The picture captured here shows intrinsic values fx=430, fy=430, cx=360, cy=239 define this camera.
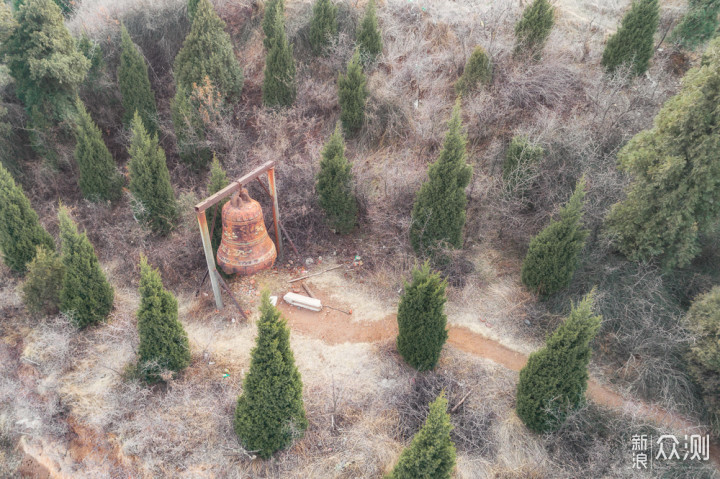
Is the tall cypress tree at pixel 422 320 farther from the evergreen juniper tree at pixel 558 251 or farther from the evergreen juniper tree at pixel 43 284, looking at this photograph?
the evergreen juniper tree at pixel 43 284

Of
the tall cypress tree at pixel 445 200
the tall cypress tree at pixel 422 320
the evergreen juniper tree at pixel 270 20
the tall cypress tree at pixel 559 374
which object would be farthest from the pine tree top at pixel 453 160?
the evergreen juniper tree at pixel 270 20

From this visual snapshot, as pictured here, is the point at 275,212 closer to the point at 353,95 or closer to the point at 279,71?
the point at 353,95

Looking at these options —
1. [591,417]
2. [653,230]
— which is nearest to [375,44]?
[653,230]

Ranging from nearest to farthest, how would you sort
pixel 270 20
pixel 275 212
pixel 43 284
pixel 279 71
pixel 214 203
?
pixel 214 203
pixel 43 284
pixel 275 212
pixel 279 71
pixel 270 20

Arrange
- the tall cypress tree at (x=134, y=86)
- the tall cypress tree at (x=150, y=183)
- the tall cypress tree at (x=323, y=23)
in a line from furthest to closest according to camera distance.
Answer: the tall cypress tree at (x=323, y=23) < the tall cypress tree at (x=134, y=86) < the tall cypress tree at (x=150, y=183)

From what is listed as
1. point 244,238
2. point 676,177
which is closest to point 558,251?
point 676,177

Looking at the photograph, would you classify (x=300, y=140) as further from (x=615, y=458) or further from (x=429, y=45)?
(x=615, y=458)

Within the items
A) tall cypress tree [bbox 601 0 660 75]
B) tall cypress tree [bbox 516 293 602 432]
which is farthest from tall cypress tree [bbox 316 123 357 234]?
tall cypress tree [bbox 601 0 660 75]

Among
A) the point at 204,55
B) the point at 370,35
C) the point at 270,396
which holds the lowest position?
the point at 270,396
